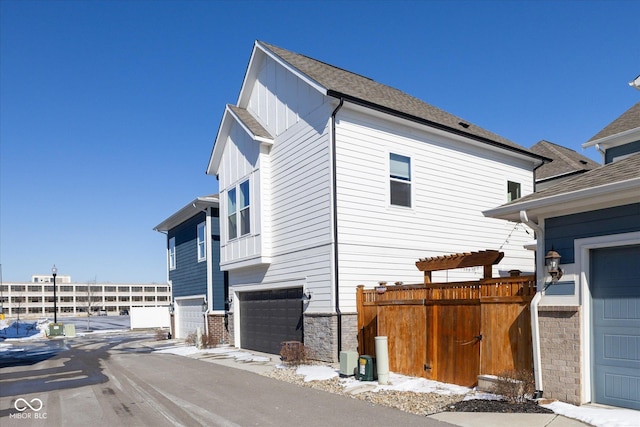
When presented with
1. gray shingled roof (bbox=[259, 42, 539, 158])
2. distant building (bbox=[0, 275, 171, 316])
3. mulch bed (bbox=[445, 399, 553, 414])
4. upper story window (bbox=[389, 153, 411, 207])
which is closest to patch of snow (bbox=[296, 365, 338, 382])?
mulch bed (bbox=[445, 399, 553, 414])

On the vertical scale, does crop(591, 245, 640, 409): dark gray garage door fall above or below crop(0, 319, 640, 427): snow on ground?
above

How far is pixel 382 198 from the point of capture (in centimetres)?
1456

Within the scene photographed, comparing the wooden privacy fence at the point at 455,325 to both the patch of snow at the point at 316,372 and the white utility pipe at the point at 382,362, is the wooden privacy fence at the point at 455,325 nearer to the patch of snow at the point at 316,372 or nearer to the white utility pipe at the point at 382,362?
the white utility pipe at the point at 382,362

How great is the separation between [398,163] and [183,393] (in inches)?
339

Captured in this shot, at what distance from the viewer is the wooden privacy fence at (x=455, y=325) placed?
8.86 meters

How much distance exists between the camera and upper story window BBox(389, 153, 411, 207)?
14.9 m

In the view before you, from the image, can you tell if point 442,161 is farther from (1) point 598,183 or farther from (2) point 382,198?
(1) point 598,183

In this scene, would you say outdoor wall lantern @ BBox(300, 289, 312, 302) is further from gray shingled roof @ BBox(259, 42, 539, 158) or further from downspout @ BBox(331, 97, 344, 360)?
gray shingled roof @ BBox(259, 42, 539, 158)

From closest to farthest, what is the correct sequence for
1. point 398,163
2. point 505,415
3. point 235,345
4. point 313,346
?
1. point 505,415
2. point 313,346
3. point 398,163
4. point 235,345

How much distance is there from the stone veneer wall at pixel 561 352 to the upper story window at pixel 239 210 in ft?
36.6

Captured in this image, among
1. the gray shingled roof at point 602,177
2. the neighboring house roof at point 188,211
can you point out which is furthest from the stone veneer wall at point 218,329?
the gray shingled roof at point 602,177

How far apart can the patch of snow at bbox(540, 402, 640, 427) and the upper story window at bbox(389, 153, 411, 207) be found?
8045 millimetres

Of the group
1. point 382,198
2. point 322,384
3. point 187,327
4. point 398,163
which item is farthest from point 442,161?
point 187,327

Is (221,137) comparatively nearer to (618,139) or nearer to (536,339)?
(618,139)
